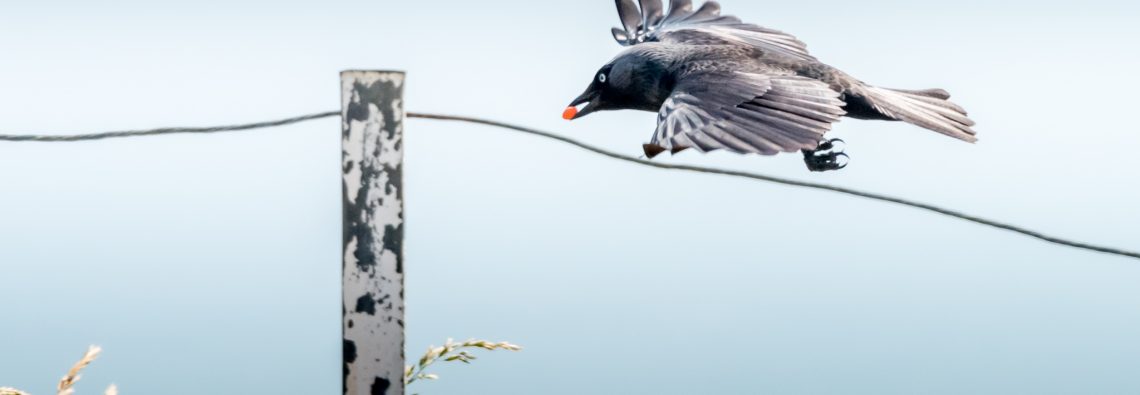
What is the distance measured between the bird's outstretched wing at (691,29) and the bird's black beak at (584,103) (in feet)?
1.57

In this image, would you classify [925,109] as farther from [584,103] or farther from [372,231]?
[372,231]

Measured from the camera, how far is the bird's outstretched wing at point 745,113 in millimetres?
3316

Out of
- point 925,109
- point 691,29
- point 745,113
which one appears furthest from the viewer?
point 691,29

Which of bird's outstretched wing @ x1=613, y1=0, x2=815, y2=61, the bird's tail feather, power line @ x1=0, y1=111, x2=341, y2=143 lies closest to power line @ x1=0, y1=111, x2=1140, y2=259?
power line @ x1=0, y1=111, x2=341, y2=143

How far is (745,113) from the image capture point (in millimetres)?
3615

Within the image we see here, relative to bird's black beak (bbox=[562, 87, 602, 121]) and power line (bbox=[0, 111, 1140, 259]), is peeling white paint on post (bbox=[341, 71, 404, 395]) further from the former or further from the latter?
bird's black beak (bbox=[562, 87, 602, 121])

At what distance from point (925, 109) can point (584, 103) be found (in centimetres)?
138

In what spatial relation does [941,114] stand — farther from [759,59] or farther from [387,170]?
[387,170]

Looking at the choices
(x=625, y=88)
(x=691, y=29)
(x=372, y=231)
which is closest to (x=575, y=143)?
(x=372, y=231)

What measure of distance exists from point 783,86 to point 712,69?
0.31m

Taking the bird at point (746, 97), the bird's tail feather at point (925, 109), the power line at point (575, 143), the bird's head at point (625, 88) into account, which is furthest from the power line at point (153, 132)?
the bird's tail feather at point (925, 109)

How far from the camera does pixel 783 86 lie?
3936mm

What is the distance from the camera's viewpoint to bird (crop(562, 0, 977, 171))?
3.42 m

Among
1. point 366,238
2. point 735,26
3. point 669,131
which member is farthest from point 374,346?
point 735,26
